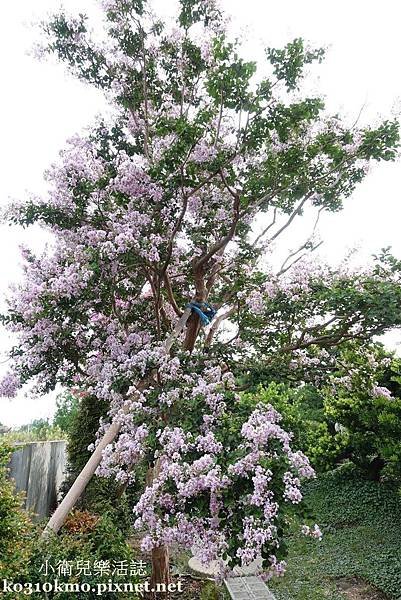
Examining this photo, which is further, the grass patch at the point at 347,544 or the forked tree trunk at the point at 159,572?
the grass patch at the point at 347,544

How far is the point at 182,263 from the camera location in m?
4.58

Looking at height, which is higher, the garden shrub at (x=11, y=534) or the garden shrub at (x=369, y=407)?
the garden shrub at (x=369, y=407)

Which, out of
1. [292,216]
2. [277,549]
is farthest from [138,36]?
[277,549]

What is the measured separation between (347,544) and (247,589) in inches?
65.4

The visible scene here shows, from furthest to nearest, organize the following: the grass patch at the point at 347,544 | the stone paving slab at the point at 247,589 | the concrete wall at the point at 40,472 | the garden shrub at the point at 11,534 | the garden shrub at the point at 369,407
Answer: the concrete wall at the point at 40,472
the grass patch at the point at 347,544
the stone paving slab at the point at 247,589
the garden shrub at the point at 369,407
the garden shrub at the point at 11,534

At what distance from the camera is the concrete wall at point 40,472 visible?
5.28 m

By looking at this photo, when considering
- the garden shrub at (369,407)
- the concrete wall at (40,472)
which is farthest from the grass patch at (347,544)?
the concrete wall at (40,472)

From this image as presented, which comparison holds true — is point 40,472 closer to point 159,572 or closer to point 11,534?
point 159,572

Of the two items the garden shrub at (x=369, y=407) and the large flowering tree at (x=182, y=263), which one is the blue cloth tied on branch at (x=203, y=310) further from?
the garden shrub at (x=369, y=407)

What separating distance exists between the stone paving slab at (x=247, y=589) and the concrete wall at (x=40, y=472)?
2054 mm

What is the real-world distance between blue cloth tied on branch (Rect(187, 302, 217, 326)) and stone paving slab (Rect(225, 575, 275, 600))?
2.50 meters

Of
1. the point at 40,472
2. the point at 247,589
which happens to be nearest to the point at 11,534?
the point at 247,589

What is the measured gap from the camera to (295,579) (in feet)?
16.5

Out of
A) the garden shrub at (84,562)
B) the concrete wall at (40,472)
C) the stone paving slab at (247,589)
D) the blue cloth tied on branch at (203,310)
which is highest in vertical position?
the blue cloth tied on branch at (203,310)
